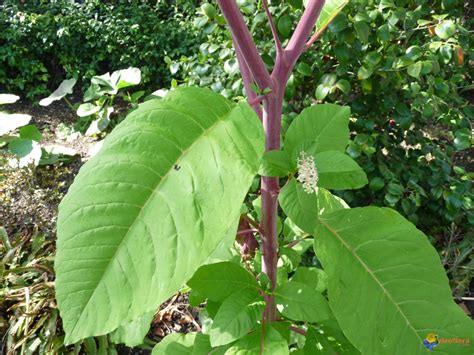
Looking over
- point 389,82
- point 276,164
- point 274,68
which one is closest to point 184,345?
point 276,164

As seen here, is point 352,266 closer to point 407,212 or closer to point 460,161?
point 407,212

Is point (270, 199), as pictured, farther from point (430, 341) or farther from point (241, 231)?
point (430, 341)

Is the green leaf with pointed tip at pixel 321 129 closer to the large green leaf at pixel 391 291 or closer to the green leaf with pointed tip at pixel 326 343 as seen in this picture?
the large green leaf at pixel 391 291

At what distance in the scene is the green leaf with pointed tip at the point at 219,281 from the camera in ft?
2.74

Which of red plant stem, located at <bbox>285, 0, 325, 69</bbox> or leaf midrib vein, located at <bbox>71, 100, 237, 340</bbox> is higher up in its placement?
red plant stem, located at <bbox>285, 0, 325, 69</bbox>

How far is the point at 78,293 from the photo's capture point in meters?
0.44

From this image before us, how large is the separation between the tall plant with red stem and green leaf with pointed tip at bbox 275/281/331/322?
0.15 meters

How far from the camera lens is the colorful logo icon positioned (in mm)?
651

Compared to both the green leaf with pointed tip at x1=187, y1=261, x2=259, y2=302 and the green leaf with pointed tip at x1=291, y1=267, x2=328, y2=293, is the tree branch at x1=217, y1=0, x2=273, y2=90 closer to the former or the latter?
the green leaf with pointed tip at x1=187, y1=261, x2=259, y2=302

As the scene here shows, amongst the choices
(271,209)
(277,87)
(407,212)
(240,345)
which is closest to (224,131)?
(277,87)

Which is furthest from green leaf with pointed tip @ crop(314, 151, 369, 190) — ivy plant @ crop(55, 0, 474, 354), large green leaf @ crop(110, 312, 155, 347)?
large green leaf @ crop(110, 312, 155, 347)

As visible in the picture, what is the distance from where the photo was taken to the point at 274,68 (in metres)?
0.69

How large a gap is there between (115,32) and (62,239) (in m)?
4.39

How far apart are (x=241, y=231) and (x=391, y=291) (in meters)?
0.32
